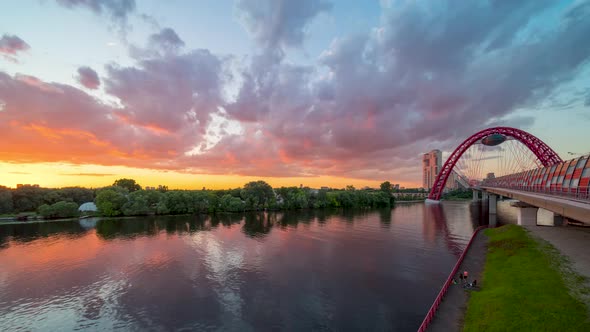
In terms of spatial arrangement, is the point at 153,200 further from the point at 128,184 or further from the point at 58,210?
the point at 128,184

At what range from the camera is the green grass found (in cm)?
1400

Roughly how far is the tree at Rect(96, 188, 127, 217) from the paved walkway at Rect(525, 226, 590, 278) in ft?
308

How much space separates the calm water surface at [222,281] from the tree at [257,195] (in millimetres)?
45764

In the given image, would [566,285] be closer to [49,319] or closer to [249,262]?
[249,262]

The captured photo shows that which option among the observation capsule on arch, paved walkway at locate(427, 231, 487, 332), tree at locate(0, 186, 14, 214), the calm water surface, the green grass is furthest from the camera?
the observation capsule on arch

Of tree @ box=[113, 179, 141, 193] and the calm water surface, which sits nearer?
the calm water surface

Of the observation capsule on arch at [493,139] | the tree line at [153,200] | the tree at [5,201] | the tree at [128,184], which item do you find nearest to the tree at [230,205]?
the tree line at [153,200]

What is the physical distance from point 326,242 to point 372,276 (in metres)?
16.0

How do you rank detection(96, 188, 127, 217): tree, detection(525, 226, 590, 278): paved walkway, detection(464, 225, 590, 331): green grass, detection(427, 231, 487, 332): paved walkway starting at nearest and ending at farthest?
detection(464, 225, 590, 331): green grass, detection(427, 231, 487, 332): paved walkway, detection(525, 226, 590, 278): paved walkway, detection(96, 188, 127, 217): tree

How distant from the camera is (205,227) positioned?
185 feet

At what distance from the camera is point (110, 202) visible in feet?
240

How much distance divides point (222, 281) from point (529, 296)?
81.5 ft

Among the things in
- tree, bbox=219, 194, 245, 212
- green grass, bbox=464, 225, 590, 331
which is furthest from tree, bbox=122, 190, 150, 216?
green grass, bbox=464, 225, 590, 331

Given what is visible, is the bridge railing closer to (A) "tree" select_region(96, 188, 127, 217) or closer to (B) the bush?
(A) "tree" select_region(96, 188, 127, 217)
